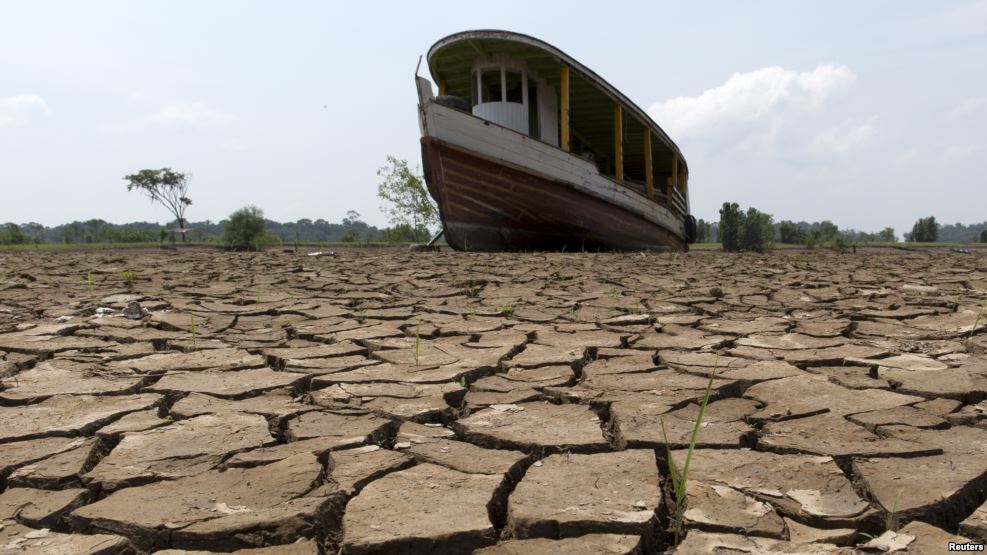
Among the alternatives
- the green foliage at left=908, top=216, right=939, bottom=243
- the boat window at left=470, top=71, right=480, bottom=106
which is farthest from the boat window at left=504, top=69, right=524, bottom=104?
the green foliage at left=908, top=216, right=939, bottom=243

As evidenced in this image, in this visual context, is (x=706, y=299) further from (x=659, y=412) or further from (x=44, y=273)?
(x=44, y=273)

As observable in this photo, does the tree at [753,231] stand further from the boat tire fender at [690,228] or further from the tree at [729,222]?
the boat tire fender at [690,228]

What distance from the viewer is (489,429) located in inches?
67.3

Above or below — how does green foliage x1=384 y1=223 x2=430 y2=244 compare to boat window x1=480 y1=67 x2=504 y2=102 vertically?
below

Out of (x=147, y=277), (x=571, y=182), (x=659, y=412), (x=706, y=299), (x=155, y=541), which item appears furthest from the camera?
(x=571, y=182)

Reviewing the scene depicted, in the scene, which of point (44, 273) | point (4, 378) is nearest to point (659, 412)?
point (4, 378)

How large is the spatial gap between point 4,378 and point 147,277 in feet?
11.6

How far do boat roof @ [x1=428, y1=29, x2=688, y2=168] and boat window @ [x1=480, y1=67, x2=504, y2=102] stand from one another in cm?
33

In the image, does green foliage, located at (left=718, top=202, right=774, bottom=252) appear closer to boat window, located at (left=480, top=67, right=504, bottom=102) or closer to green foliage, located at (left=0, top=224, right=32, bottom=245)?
boat window, located at (left=480, top=67, right=504, bottom=102)

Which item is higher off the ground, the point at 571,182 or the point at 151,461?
the point at 571,182

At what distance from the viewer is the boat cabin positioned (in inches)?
359

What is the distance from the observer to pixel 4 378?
2.27m

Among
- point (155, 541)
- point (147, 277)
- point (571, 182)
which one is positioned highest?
point (571, 182)

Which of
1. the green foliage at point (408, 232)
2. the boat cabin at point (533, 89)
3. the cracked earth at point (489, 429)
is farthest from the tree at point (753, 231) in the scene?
the cracked earth at point (489, 429)
